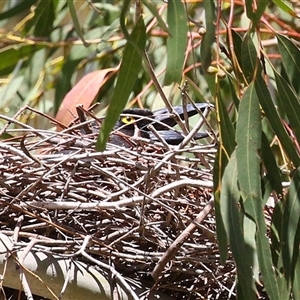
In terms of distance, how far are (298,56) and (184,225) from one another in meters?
0.36

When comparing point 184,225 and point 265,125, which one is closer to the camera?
point 184,225

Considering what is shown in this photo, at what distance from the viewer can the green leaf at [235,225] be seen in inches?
45.3

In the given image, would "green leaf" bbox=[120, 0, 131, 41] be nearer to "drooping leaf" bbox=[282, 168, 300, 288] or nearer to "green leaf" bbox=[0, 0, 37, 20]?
"drooping leaf" bbox=[282, 168, 300, 288]

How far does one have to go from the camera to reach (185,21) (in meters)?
1.19

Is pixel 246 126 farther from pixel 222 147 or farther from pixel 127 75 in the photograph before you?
pixel 127 75

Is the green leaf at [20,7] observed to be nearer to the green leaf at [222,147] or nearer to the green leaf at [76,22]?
the green leaf at [76,22]

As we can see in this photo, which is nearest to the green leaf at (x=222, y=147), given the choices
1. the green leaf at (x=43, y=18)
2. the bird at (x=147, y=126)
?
the bird at (x=147, y=126)

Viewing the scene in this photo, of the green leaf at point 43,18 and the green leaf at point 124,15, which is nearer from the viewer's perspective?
the green leaf at point 124,15

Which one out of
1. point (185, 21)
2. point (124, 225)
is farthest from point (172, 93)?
point (185, 21)

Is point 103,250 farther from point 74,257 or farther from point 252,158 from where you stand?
point 252,158

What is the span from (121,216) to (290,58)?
0.40 m

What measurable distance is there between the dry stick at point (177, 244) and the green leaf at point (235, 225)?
94 millimetres

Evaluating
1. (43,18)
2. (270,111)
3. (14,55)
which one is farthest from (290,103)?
(14,55)

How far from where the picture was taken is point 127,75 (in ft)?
4.01
